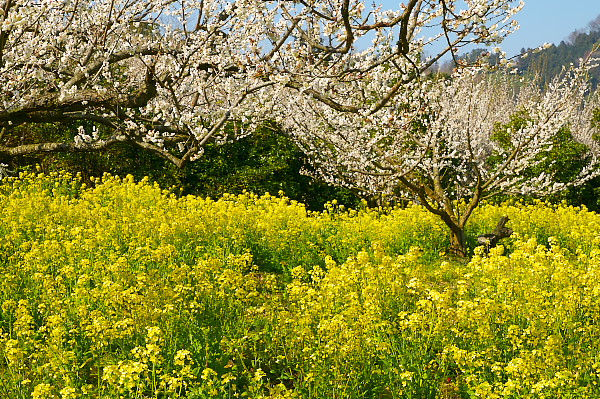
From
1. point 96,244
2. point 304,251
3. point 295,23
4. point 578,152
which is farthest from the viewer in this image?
point 578,152

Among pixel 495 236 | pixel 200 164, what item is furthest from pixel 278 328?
pixel 200 164

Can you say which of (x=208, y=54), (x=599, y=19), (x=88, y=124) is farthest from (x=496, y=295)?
(x=599, y=19)

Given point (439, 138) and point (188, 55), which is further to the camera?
point (439, 138)

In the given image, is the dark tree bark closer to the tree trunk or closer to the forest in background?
the tree trunk

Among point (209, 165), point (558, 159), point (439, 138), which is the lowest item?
point (558, 159)

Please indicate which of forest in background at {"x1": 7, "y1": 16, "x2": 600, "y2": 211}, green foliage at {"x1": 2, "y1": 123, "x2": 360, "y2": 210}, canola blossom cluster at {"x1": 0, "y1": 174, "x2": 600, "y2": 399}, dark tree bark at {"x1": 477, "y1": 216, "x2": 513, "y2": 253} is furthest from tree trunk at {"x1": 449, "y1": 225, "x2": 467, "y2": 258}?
green foliage at {"x1": 2, "y1": 123, "x2": 360, "y2": 210}

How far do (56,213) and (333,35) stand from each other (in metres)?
5.99

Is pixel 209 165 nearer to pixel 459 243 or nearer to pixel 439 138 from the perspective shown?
pixel 439 138

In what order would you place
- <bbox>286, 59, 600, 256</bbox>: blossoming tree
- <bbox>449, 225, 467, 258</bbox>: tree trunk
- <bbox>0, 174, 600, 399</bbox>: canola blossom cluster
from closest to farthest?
<bbox>0, 174, 600, 399</bbox>: canola blossom cluster, <bbox>286, 59, 600, 256</bbox>: blossoming tree, <bbox>449, 225, 467, 258</bbox>: tree trunk

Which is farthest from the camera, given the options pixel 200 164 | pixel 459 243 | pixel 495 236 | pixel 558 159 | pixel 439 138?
pixel 558 159

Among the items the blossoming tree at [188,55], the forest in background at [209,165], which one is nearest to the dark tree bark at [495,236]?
the forest in background at [209,165]

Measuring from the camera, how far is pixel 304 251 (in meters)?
7.98

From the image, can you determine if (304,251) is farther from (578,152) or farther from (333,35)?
(578,152)

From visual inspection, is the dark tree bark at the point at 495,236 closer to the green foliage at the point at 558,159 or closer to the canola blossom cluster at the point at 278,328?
the canola blossom cluster at the point at 278,328
